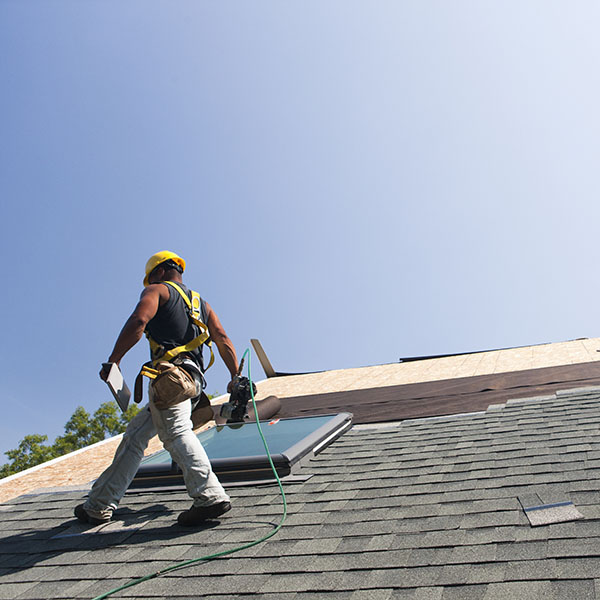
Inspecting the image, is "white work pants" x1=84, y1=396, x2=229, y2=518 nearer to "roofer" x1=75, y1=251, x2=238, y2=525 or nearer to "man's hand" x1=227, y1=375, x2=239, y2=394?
"roofer" x1=75, y1=251, x2=238, y2=525

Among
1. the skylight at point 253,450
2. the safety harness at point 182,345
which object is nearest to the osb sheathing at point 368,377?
the skylight at point 253,450

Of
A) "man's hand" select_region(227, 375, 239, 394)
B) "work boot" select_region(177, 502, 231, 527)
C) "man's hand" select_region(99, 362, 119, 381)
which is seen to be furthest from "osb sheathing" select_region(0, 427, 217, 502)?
"work boot" select_region(177, 502, 231, 527)

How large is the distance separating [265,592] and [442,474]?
137 centimetres

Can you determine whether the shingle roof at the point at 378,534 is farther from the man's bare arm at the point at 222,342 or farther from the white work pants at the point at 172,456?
the man's bare arm at the point at 222,342

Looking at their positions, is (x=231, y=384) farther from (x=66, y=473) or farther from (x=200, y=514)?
(x=66, y=473)

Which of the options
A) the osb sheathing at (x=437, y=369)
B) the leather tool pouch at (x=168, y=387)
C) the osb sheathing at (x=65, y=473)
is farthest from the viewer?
the osb sheathing at (x=437, y=369)

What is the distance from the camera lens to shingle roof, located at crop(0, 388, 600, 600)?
181 centimetres

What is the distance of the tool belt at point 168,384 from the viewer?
2.98 meters

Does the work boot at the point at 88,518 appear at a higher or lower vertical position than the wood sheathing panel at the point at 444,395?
higher

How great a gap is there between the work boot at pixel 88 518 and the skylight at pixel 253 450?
0.58 m

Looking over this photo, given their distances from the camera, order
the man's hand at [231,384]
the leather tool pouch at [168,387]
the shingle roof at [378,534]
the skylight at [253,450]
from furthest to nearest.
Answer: the man's hand at [231,384]
the skylight at [253,450]
the leather tool pouch at [168,387]
the shingle roof at [378,534]

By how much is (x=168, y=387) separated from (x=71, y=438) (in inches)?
877

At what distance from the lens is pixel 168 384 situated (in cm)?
300

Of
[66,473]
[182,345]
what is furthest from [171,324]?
[66,473]
